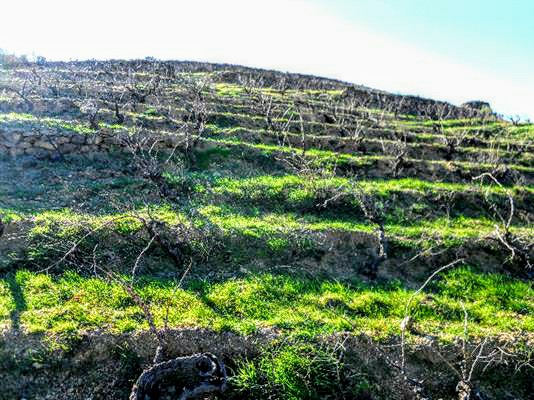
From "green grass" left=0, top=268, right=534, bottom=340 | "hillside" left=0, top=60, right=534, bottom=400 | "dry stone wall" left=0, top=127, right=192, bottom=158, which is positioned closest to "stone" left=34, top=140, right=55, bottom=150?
"dry stone wall" left=0, top=127, right=192, bottom=158

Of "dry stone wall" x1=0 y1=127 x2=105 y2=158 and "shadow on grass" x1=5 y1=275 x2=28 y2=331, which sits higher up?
"dry stone wall" x1=0 y1=127 x2=105 y2=158

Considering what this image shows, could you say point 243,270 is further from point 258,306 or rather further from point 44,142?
point 44,142

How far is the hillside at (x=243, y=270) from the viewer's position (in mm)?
8938

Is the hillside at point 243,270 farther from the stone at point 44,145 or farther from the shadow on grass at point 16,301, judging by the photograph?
the stone at point 44,145

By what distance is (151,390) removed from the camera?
7957mm

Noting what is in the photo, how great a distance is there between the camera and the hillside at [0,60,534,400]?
8938 mm

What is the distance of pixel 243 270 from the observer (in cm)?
1284

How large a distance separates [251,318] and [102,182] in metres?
9.56

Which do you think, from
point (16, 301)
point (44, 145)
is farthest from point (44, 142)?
point (16, 301)

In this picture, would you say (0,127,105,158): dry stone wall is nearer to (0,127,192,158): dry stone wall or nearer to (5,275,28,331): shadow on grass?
(0,127,192,158): dry stone wall

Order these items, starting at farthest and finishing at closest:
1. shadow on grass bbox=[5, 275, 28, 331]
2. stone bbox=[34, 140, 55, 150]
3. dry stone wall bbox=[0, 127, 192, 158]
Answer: stone bbox=[34, 140, 55, 150] < dry stone wall bbox=[0, 127, 192, 158] < shadow on grass bbox=[5, 275, 28, 331]

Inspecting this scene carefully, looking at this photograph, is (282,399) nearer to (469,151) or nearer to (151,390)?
(151,390)

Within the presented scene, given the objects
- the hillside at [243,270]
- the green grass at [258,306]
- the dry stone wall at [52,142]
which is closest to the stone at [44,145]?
the dry stone wall at [52,142]

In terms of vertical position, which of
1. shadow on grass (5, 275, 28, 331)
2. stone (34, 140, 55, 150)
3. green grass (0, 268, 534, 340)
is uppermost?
stone (34, 140, 55, 150)
